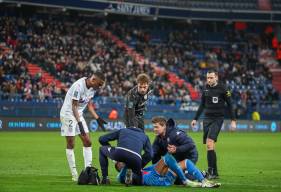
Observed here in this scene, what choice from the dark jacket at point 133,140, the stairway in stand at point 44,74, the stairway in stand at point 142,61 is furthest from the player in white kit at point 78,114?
the stairway in stand at point 142,61

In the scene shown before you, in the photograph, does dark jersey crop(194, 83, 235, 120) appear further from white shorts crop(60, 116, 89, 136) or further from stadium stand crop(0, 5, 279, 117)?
stadium stand crop(0, 5, 279, 117)

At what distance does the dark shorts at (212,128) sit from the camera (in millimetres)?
17083

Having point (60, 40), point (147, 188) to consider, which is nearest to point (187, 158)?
point (147, 188)

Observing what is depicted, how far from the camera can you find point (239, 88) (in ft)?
177

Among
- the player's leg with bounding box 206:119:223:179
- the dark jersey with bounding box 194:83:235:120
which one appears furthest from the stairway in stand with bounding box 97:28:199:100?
the player's leg with bounding box 206:119:223:179

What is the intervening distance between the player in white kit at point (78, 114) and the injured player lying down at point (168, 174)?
5.43 feet

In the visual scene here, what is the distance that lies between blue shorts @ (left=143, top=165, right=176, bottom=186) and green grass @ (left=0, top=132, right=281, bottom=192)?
0.34 m

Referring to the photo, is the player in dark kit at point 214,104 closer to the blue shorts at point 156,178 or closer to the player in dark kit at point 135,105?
the player in dark kit at point 135,105

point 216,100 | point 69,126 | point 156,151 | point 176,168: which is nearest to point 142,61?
point 216,100

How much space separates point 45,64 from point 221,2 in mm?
21267

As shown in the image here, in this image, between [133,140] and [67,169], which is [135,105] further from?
[67,169]

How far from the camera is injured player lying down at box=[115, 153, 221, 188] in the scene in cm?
1360

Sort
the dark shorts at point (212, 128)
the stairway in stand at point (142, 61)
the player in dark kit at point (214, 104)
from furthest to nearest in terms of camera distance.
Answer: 1. the stairway in stand at point (142, 61)
2. the player in dark kit at point (214, 104)
3. the dark shorts at point (212, 128)

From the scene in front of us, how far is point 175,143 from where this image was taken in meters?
14.0
